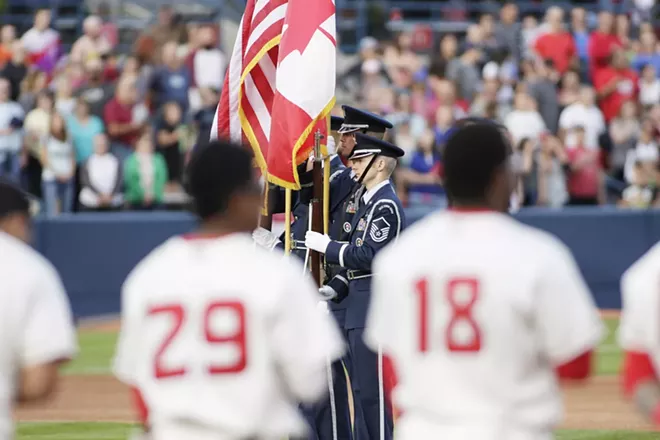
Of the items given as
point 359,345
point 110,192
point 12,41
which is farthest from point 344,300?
point 12,41

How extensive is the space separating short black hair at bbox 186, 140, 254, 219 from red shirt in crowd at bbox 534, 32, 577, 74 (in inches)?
655

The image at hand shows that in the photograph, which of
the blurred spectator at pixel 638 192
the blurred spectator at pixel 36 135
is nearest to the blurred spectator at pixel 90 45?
the blurred spectator at pixel 36 135

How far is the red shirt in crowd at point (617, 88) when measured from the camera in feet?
65.2

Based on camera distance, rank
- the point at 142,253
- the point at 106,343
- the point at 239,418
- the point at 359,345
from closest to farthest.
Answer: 1. the point at 239,418
2. the point at 359,345
3. the point at 106,343
4. the point at 142,253

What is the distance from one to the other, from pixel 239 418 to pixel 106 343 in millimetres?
11966

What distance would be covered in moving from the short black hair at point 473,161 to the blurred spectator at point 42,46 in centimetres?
1591

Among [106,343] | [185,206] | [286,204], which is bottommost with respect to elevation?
[106,343]

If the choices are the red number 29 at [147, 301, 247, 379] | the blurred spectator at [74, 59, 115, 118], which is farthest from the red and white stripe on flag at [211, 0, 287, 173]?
the blurred spectator at [74, 59, 115, 118]

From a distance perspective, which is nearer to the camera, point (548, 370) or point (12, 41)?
point (548, 370)

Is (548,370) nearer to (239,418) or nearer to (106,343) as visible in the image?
(239,418)

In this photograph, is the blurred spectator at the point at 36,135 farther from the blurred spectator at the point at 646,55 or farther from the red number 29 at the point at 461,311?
the red number 29 at the point at 461,311

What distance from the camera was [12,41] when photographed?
19.5m

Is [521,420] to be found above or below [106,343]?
above

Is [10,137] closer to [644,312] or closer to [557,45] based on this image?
[557,45]
